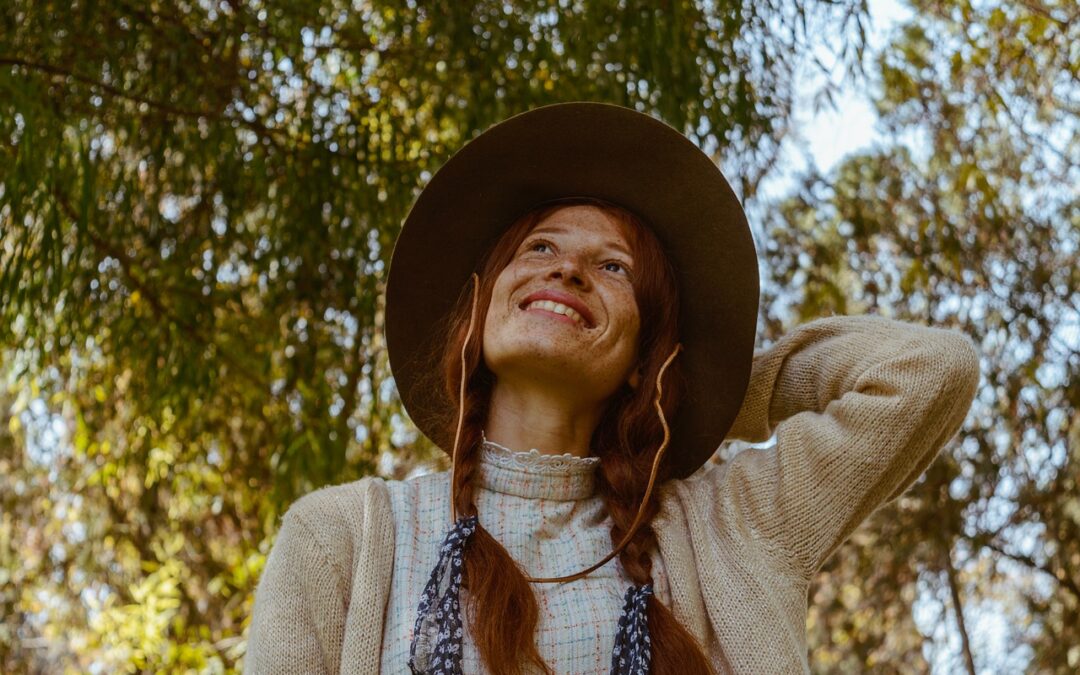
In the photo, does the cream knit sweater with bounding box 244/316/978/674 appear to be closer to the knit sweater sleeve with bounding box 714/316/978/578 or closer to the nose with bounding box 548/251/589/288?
the knit sweater sleeve with bounding box 714/316/978/578

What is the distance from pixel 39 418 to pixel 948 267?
3436 mm

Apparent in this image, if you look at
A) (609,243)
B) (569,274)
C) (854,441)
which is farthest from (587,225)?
(854,441)

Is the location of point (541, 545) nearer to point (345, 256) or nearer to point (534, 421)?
point (534, 421)

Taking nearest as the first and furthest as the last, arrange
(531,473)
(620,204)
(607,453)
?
(531,473) → (607,453) → (620,204)

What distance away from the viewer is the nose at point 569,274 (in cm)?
197

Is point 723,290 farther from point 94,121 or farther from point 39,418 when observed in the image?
point 39,418

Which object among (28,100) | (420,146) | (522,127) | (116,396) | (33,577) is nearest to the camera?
(522,127)

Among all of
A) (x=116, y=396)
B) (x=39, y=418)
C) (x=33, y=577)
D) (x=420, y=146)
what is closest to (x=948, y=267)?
(x=420, y=146)

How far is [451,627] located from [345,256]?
6.65 ft

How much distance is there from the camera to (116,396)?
A: 4.16 meters

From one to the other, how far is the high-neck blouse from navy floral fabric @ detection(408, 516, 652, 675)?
3 cm

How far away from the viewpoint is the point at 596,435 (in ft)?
6.86

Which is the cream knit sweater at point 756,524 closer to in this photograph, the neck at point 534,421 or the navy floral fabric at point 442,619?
the navy floral fabric at point 442,619

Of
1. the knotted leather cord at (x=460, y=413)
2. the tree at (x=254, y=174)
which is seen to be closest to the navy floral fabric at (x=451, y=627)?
the knotted leather cord at (x=460, y=413)
